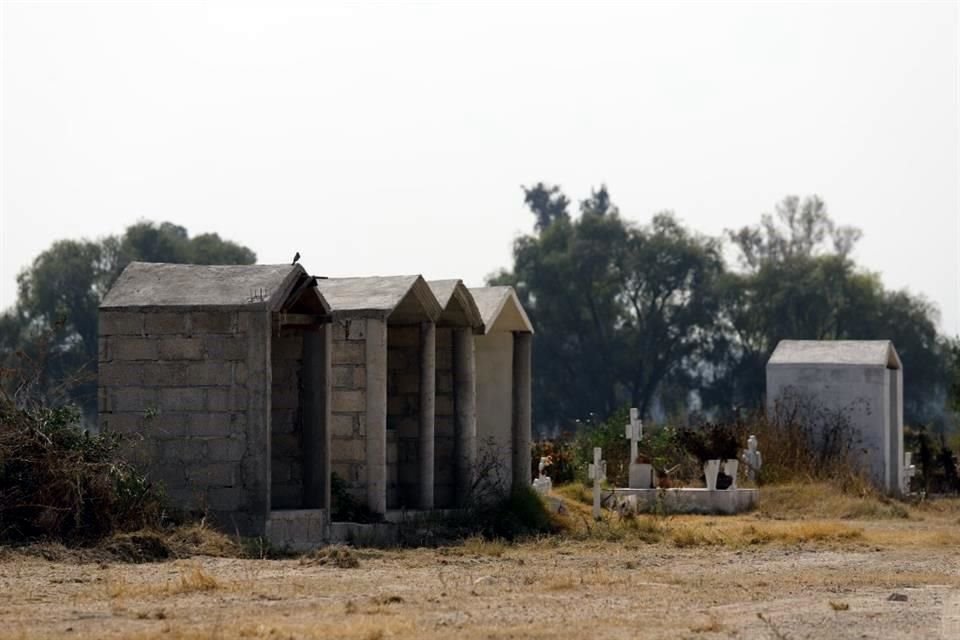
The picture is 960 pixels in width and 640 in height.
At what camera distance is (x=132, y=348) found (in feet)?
67.2

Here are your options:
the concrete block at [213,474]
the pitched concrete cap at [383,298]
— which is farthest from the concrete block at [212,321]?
the pitched concrete cap at [383,298]

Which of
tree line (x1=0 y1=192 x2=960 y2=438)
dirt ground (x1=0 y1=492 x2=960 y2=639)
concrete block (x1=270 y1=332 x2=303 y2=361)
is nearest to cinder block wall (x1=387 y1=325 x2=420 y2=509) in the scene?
concrete block (x1=270 y1=332 x2=303 y2=361)

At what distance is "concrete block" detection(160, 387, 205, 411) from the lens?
20172mm

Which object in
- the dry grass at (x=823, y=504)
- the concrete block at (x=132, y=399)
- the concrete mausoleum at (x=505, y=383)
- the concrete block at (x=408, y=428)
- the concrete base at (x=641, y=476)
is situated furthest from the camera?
the concrete base at (x=641, y=476)

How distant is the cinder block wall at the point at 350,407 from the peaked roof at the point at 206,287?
1.04 meters

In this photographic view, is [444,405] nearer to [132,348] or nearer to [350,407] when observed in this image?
[350,407]

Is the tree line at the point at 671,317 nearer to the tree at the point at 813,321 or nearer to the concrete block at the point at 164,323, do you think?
the tree at the point at 813,321

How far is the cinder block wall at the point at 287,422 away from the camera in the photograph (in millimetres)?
21844

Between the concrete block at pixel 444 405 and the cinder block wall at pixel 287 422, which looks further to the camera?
the concrete block at pixel 444 405

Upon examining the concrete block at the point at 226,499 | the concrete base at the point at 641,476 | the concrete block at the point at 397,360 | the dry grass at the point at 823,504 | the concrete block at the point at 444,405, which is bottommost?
the dry grass at the point at 823,504

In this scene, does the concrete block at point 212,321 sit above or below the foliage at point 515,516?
above

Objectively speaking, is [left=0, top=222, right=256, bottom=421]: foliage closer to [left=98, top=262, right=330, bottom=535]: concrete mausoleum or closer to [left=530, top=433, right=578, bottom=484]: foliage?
[left=530, top=433, right=578, bottom=484]: foliage

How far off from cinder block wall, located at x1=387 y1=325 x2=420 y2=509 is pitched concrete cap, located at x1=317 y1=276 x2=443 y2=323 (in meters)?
0.47

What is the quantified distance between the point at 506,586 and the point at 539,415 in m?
62.0
